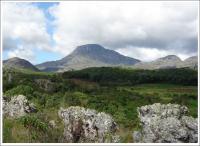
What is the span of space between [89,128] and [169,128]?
1.67m

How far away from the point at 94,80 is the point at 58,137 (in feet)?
278

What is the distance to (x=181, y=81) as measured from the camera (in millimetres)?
85938

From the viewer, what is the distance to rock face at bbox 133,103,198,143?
22.0 ft

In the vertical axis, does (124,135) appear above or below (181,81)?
below

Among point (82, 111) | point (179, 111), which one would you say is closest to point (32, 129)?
point (82, 111)

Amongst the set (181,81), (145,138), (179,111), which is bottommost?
(145,138)

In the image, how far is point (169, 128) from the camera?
6750 mm

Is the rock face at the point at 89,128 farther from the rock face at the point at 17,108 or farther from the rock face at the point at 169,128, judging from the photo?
the rock face at the point at 17,108

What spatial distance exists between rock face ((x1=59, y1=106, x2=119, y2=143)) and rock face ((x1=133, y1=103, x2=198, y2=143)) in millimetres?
540

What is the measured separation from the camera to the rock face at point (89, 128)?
24.4 feet

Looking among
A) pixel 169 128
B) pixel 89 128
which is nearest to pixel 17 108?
pixel 89 128

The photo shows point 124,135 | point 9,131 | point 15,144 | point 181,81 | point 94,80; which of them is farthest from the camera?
point 94,80

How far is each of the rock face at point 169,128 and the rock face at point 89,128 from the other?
54 centimetres

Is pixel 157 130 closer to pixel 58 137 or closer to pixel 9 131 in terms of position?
pixel 58 137
